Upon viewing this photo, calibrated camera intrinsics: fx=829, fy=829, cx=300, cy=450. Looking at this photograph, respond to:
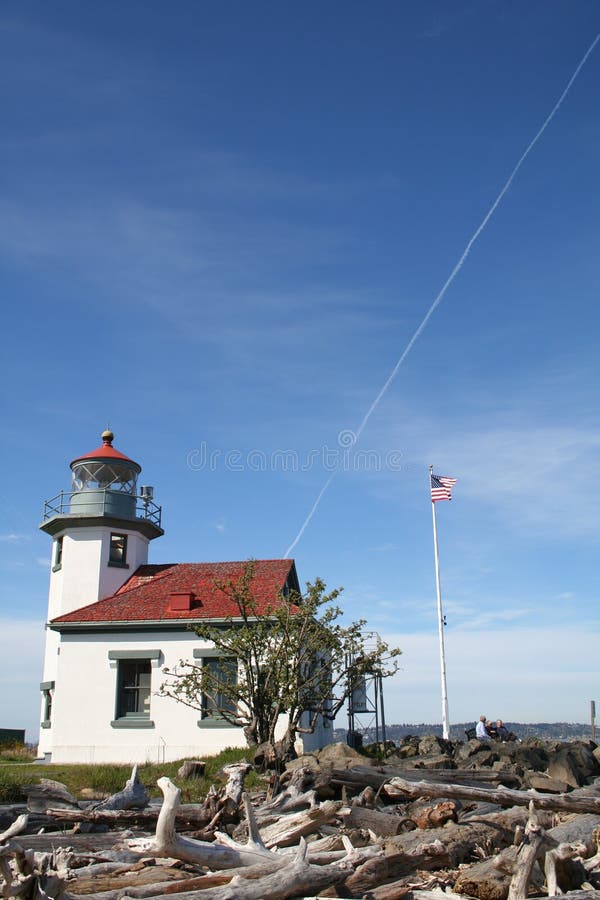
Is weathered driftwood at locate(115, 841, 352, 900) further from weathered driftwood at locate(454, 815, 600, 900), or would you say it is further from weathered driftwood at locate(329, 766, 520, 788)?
weathered driftwood at locate(329, 766, 520, 788)

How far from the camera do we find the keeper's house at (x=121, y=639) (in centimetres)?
2414

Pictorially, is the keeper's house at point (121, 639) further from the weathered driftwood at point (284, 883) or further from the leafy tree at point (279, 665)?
the weathered driftwood at point (284, 883)

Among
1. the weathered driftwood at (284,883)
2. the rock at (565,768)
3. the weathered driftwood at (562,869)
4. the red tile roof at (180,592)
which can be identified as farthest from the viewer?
the red tile roof at (180,592)

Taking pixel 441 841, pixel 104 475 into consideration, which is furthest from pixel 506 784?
pixel 104 475

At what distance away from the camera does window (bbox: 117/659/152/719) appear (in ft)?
81.0

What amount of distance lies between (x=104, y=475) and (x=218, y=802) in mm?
20999

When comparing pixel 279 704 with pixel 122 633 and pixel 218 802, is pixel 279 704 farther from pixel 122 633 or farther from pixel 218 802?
pixel 218 802

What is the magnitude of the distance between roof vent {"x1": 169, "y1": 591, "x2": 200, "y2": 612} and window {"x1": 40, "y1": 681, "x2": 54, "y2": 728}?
5095 mm

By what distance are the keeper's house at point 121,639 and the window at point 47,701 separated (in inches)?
1.3

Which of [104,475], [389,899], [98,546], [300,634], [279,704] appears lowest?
[389,899]

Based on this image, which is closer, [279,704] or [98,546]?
[279,704]

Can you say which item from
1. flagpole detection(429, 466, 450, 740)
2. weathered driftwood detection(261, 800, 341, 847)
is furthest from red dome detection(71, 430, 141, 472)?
weathered driftwood detection(261, 800, 341, 847)

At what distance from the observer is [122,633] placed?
25.1 metres

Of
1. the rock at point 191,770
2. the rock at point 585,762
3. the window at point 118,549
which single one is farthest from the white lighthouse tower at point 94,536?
the rock at point 585,762
